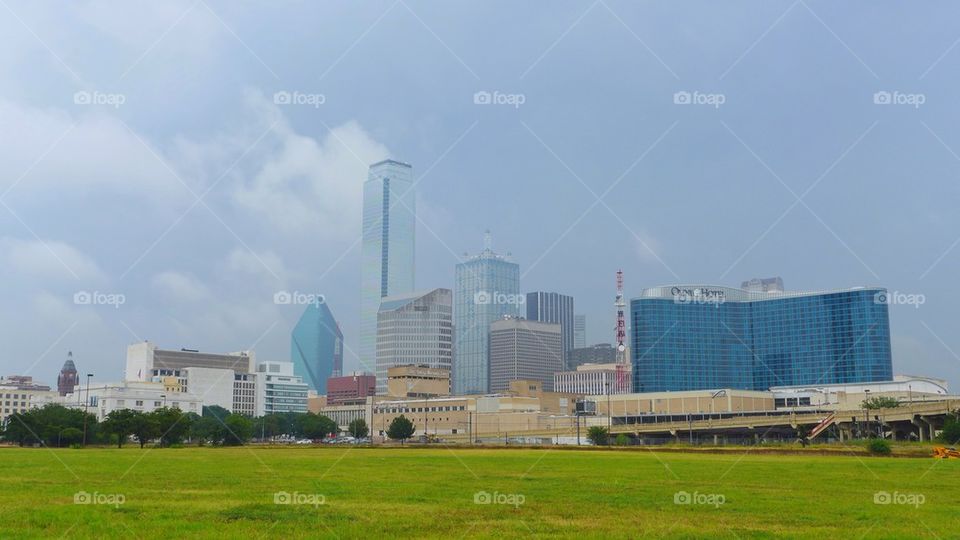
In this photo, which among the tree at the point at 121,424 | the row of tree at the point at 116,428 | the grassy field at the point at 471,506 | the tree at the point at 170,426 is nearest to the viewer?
the grassy field at the point at 471,506

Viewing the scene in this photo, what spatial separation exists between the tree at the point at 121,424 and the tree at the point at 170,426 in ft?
8.82

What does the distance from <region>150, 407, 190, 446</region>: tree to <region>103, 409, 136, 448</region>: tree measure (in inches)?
106

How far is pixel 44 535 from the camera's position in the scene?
17453 millimetres

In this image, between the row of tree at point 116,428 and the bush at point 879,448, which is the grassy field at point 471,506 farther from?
the row of tree at point 116,428

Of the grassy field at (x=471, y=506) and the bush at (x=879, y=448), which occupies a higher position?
the grassy field at (x=471, y=506)

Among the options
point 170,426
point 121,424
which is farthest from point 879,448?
point 121,424

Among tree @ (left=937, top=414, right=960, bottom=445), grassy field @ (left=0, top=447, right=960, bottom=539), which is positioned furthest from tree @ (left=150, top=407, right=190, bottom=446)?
tree @ (left=937, top=414, right=960, bottom=445)

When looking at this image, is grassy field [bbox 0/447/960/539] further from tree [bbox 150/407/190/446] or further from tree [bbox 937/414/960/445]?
tree [bbox 150/407/190/446]

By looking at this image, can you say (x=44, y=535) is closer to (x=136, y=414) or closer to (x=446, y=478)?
(x=446, y=478)

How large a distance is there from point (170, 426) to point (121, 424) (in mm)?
5432

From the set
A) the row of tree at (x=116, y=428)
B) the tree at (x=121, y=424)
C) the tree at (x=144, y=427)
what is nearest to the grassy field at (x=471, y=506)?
the tree at (x=144, y=427)

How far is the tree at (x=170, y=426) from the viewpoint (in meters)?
105

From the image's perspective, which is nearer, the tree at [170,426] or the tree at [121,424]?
the tree at [121,424]

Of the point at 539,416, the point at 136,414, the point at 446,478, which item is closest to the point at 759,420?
the point at 539,416
